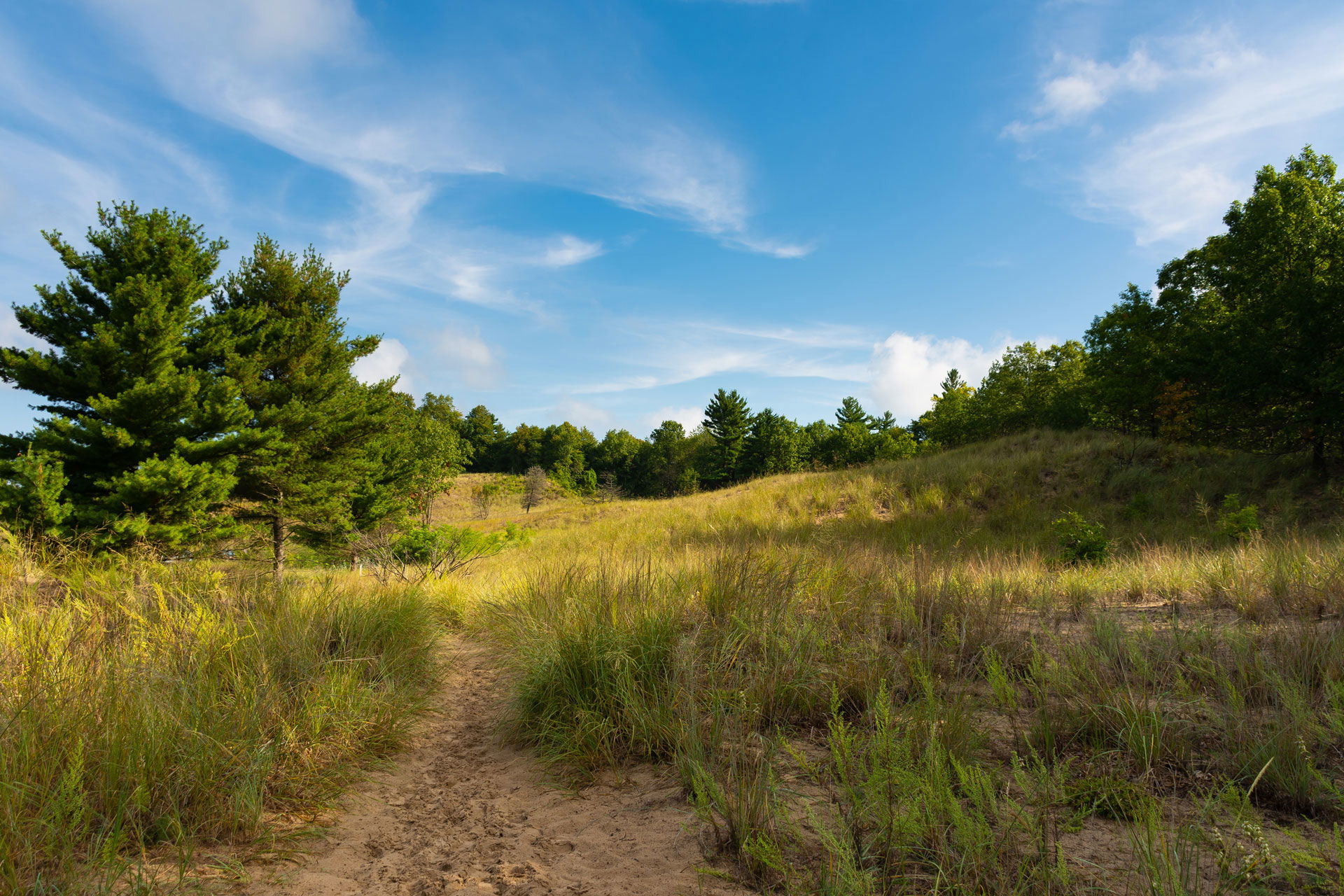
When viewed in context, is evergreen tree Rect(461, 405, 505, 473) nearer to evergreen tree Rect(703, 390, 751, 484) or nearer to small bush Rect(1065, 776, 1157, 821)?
evergreen tree Rect(703, 390, 751, 484)

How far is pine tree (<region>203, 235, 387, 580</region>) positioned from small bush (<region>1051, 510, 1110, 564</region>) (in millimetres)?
19433

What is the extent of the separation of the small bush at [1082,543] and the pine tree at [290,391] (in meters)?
19.4

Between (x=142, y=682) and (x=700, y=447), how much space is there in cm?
6356

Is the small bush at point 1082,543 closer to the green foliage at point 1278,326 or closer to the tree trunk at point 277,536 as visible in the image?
the green foliage at point 1278,326

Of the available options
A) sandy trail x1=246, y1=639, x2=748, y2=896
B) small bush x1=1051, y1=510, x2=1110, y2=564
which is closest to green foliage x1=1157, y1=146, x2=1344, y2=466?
small bush x1=1051, y1=510, x2=1110, y2=564

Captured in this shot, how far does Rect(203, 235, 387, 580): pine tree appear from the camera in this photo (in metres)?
17.9

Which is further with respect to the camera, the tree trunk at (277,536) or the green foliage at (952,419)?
the green foliage at (952,419)

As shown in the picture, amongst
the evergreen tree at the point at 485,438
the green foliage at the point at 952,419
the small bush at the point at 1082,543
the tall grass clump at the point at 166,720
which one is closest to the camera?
the tall grass clump at the point at 166,720

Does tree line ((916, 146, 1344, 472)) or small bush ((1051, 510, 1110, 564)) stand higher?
tree line ((916, 146, 1344, 472))

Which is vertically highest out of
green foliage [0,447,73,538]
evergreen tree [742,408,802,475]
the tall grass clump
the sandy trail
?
evergreen tree [742,408,802,475]

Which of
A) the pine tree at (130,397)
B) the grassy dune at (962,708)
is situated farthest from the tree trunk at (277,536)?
the grassy dune at (962,708)

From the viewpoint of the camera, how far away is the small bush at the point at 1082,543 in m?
9.42

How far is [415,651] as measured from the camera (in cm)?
514

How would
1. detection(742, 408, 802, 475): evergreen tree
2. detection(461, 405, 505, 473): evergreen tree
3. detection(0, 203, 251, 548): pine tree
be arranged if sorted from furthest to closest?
detection(461, 405, 505, 473): evergreen tree < detection(742, 408, 802, 475): evergreen tree < detection(0, 203, 251, 548): pine tree
